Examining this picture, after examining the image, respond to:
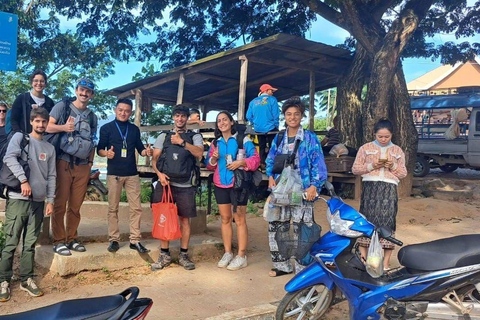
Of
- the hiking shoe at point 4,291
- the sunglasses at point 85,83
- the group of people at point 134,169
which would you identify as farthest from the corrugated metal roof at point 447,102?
the hiking shoe at point 4,291

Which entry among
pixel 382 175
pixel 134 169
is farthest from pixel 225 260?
pixel 382 175

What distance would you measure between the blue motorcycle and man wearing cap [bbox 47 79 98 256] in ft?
8.47

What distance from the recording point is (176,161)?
4.62 metres

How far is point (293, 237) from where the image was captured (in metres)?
3.74

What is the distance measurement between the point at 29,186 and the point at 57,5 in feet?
32.4

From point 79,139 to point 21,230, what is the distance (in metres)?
1.08

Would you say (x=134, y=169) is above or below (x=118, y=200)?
above

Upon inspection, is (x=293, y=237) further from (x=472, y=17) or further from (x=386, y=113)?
(x=472, y=17)

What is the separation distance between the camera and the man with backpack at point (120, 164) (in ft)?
15.4

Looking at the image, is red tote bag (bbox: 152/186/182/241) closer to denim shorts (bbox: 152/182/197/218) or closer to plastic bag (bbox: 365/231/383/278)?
denim shorts (bbox: 152/182/197/218)

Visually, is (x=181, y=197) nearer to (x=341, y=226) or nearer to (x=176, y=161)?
(x=176, y=161)

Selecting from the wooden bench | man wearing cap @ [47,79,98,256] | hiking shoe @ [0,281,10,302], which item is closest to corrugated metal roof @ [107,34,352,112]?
the wooden bench

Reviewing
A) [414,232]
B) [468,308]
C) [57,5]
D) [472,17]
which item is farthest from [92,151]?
[472,17]

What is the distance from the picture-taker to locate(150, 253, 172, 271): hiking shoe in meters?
4.82
